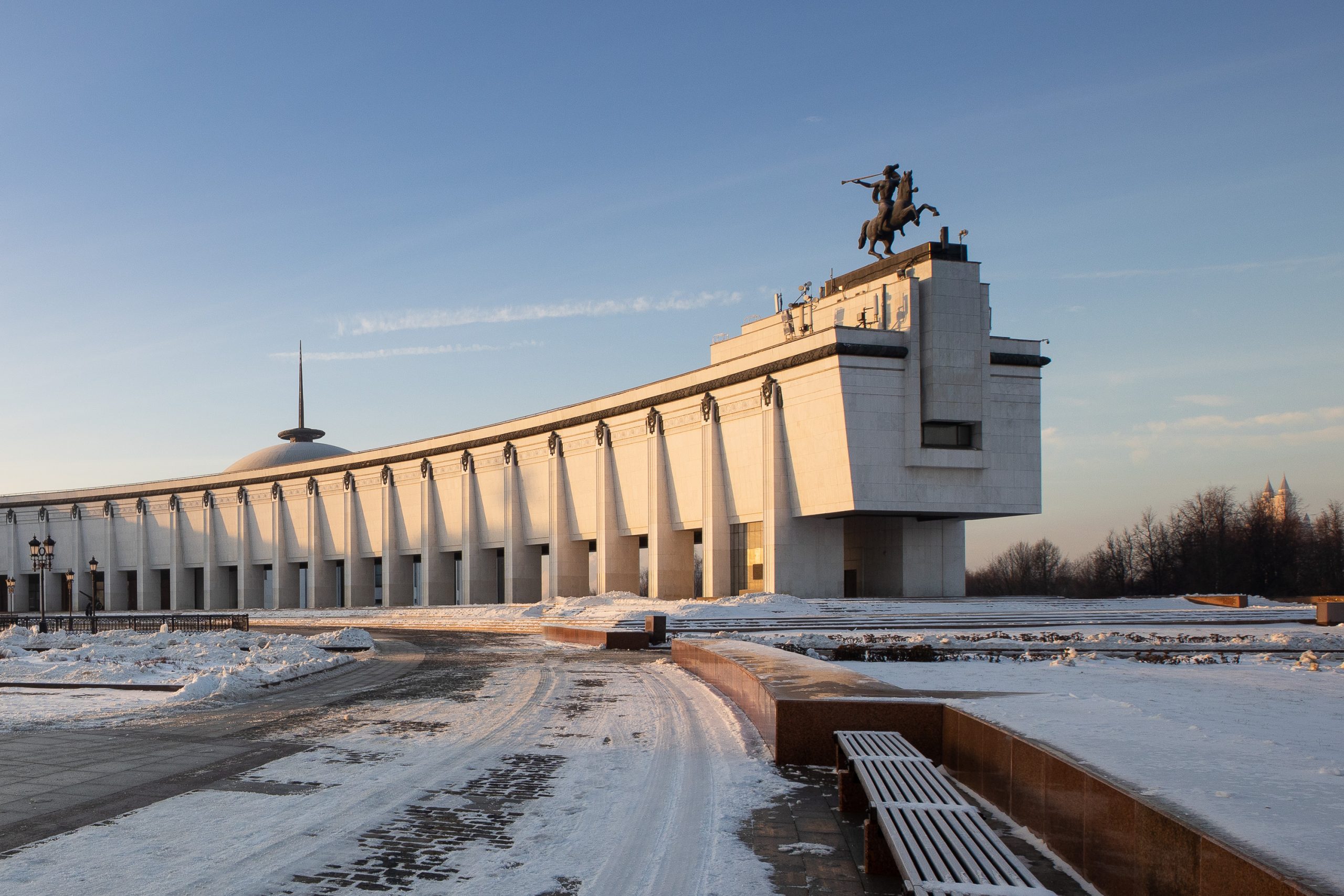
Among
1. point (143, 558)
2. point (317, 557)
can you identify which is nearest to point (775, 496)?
point (317, 557)

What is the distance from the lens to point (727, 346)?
54.8 meters

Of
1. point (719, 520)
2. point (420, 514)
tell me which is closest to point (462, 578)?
point (420, 514)

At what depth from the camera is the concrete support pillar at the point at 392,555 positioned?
237ft

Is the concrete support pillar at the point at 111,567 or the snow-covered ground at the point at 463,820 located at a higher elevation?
the snow-covered ground at the point at 463,820

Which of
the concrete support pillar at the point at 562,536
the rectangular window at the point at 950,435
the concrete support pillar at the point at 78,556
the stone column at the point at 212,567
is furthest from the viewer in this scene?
the concrete support pillar at the point at 78,556

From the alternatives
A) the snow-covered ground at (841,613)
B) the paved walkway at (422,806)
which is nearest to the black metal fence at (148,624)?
the snow-covered ground at (841,613)

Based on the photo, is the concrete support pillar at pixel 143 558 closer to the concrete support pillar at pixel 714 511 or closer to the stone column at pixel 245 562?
the stone column at pixel 245 562

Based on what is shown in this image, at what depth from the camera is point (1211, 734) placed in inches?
270

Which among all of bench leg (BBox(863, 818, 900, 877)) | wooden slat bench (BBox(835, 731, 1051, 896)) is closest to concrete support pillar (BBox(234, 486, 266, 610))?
wooden slat bench (BBox(835, 731, 1051, 896))

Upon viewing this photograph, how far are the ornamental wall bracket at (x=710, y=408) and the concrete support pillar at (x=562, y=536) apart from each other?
13.3m

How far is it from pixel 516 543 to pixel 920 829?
2351 inches

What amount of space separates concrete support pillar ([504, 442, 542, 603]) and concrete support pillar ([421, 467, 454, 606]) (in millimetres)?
7323

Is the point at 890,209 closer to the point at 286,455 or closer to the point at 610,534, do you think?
the point at 610,534

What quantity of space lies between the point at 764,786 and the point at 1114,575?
92.3 m
